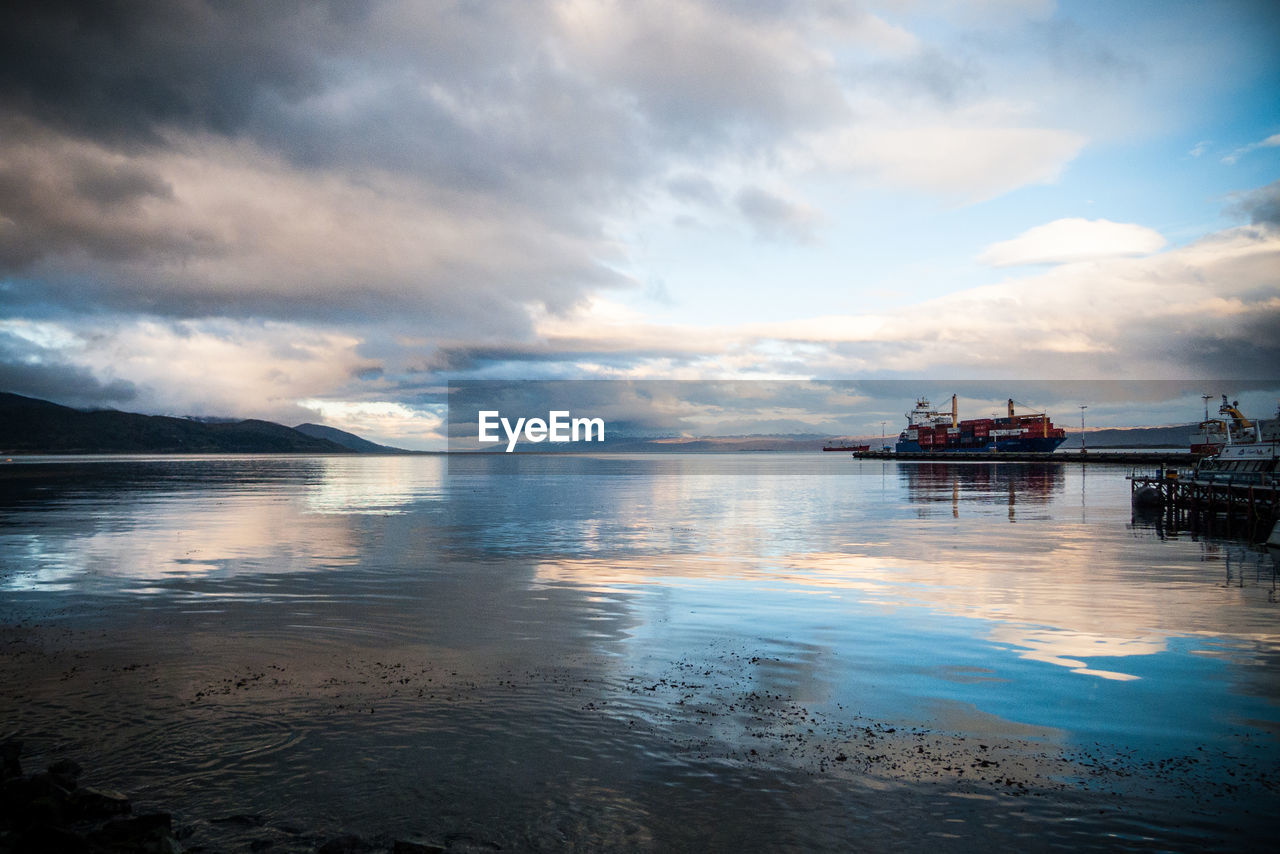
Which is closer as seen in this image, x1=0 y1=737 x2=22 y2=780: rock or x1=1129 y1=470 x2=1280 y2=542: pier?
x1=0 y1=737 x2=22 y2=780: rock

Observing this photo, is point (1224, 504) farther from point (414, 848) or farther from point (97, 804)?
point (97, 804)

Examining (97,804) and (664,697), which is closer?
(97,804)

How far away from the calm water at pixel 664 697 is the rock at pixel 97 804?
395 millimetres

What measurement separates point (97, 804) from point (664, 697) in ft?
24.7

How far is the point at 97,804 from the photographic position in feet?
26.3

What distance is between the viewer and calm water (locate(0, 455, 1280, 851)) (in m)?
8.26

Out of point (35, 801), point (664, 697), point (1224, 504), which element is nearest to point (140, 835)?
point (35, 801)

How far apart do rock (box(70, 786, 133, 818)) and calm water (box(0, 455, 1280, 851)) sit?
40cm

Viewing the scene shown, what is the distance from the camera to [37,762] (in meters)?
9.30

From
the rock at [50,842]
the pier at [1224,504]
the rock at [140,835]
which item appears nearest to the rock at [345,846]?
the rock at [140,835]

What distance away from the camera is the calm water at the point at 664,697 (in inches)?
325

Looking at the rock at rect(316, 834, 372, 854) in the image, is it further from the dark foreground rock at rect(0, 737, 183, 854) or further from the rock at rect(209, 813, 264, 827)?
the dark foreground rock at rect(0, 737, 183, 854)

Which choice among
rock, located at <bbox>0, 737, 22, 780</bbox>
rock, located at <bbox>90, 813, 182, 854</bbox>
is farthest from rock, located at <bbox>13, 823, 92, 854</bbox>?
rock, located at <bbox>0, 737, 22, 780</bbox>

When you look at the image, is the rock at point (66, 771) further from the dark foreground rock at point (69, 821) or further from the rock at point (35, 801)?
the rock at point (35, 801)
